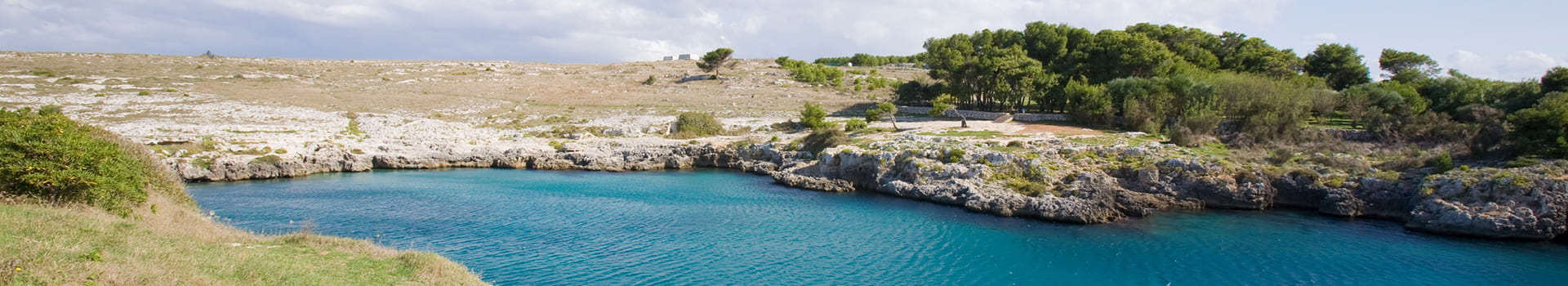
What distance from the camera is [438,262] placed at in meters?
17.6

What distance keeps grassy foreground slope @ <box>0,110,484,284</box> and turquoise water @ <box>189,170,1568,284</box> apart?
4.17 meters

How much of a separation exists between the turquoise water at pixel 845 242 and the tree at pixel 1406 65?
129 ft

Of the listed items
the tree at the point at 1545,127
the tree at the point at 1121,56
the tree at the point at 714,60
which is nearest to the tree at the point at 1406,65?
the tree at the point at 1121,56

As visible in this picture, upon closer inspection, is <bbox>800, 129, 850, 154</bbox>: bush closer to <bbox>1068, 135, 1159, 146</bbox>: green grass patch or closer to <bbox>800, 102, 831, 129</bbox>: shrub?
<bbox>800, 102, 831, 129</bbox>: shrub

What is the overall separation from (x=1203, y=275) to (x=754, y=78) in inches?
3000

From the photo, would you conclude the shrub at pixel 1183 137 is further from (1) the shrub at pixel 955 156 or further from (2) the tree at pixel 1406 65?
(2) the tree at pixel 1406 65

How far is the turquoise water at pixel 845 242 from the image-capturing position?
22.5 meters

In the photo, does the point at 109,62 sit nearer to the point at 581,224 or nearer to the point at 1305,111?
the point at 581,224

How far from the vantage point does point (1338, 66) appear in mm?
63281

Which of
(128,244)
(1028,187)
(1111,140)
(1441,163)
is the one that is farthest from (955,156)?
(128,244)

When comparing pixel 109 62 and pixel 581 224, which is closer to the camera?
pixel 581 224

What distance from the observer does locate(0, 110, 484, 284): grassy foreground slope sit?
459 inches

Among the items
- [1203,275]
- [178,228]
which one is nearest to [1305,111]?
[1203,275]

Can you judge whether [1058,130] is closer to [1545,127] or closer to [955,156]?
[955,156]
